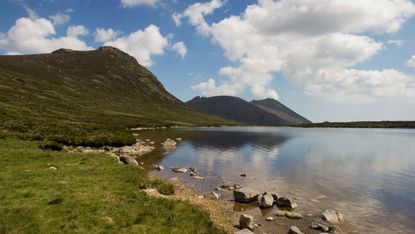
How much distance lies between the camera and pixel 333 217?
29.7 m

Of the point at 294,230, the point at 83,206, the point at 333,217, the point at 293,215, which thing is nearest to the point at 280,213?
the point at 293,215

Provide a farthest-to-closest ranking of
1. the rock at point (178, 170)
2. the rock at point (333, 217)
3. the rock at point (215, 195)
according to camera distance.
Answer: the rock at point (178, 170) < the rock at point (215, 195) < the rock at point (333, 217)

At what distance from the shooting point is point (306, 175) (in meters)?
52.3

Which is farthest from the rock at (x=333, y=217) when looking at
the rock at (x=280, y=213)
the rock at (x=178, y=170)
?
the rock at (x=178, y=170)

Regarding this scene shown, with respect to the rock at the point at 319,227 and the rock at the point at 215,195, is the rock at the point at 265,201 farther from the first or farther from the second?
the rock at the point at 319,227

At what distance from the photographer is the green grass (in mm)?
20562

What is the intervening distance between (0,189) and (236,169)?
1505 inches

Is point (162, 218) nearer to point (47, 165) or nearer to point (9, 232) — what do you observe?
point (9, 232)

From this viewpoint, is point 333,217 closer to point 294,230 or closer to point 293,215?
point 293,215

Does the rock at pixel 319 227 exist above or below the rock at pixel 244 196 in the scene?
below

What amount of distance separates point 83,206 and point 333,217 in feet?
69.2

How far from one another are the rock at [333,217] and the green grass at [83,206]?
37.4 ft

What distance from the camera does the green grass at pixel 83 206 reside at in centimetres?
2056

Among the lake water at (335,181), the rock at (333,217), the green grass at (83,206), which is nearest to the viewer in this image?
the green grass at (83,206)
